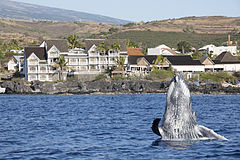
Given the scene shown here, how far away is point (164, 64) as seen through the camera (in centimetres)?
9781

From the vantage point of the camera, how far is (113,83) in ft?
292

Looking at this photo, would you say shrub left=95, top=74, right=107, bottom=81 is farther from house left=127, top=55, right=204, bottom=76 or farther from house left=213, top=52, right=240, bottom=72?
house left=213, top=52, right=240, bottom=72

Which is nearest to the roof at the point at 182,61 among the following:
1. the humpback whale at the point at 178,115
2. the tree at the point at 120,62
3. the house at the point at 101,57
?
the tree at the point at 120,62

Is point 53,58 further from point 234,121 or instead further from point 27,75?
point 234,121

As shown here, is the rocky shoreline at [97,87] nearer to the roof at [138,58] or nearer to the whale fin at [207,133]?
the roof at [138,58]

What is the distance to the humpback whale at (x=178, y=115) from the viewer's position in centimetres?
2073

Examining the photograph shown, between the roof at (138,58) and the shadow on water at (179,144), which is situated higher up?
the roof at (138,58)

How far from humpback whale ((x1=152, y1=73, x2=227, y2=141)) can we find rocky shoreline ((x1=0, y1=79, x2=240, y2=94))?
63586mm

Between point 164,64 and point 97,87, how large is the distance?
16.7 meters

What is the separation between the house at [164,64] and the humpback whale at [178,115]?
241 feet

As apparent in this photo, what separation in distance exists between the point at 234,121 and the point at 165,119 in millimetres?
15706

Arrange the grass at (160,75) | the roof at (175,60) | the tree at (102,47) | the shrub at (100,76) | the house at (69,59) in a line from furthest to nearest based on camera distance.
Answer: the tree at (102,47), the roof at (175,60), the house at (69,59), the shrub at (100,76), the grass at (160,75)

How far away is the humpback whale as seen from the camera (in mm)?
20734

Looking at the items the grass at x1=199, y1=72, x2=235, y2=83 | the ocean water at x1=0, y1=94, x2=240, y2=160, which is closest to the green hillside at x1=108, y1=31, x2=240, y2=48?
the grass at x1=199, y1=72, x2=235, y2=83
